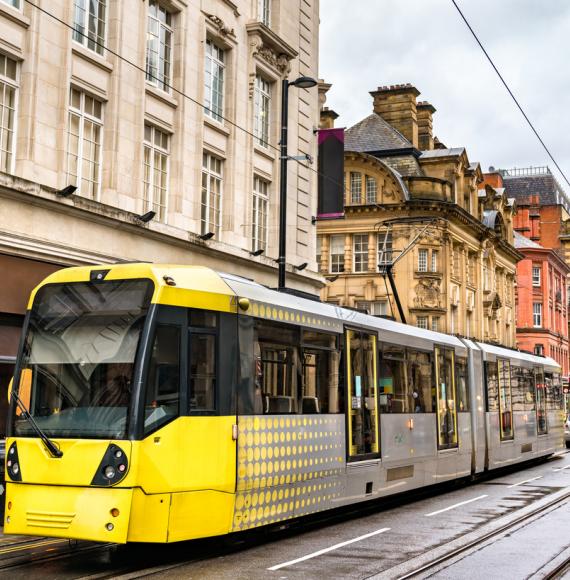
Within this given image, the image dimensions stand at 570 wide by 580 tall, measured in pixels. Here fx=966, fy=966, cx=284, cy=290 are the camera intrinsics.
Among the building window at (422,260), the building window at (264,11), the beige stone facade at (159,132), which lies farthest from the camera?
the building window at (422,260)

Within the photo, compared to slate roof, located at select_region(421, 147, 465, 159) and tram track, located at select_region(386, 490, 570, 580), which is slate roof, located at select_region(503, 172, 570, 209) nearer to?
slate roof, located at select_region(421, 147, 465, 159)

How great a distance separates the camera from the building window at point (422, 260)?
51.4 m

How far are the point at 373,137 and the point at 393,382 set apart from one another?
4230 centimetres

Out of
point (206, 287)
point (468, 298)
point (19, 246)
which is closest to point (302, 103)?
point (19, 246)

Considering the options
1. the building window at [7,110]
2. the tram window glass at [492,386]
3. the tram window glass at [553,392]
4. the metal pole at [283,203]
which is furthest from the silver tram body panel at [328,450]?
the tram window glass at [553,392]

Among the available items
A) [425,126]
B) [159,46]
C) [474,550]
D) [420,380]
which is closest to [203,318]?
[474,550]

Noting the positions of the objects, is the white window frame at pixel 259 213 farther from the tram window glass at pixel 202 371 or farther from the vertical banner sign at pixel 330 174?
the tram window glass at pixel 202 371

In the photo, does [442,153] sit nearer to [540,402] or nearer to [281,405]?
[540,402]

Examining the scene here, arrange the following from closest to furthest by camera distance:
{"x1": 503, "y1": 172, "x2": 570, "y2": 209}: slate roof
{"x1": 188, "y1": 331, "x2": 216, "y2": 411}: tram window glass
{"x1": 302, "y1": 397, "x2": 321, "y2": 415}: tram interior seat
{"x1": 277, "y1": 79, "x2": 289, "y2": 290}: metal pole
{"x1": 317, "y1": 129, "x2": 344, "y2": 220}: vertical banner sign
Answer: {"x1": 188, "y1": 331, "x2": 216, "y2": 411}: tram window glass
{"x1": 302, "y1": 397, "x2": 321, "y2": 415}: tram interior seat
{"x1": 277, "y1": 79, "x2": 289, "y2": 290}: metal pole
{"x1": 317, "y1": 129, "x2": 344, "y2": 220}: vertical banner sign
{"x1": 503, "y1": 172, "x2": 570, "y2": 209}: slate roof

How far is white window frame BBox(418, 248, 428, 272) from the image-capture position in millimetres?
51438

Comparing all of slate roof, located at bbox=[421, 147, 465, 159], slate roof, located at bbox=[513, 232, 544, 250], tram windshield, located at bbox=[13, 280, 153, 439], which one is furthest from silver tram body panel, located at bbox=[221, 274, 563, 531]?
slate roof, located at bbox=[513, 232, 544, 250]

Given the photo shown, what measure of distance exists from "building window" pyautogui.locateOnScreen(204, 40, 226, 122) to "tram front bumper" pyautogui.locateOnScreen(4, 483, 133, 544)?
15.3 m

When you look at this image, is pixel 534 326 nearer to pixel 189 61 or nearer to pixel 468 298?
pixel 468 298

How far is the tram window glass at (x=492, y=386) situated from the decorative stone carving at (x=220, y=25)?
34.2 ft
